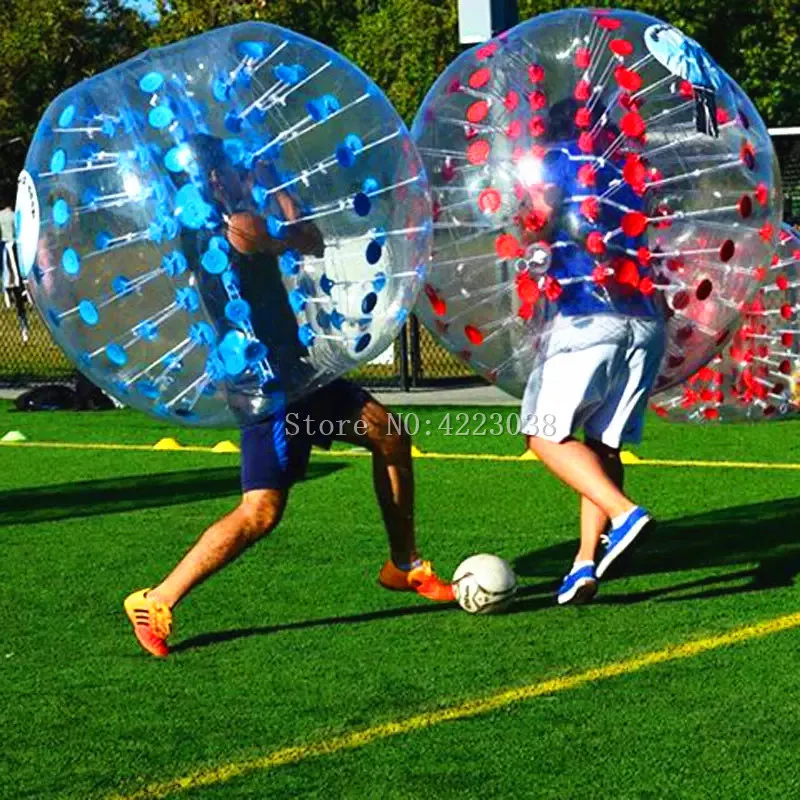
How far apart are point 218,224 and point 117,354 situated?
23.1 inches

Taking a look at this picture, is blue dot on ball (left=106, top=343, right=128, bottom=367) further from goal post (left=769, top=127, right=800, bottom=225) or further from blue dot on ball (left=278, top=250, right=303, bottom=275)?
goal post (left=769, top=127, right=800, bottom=225)

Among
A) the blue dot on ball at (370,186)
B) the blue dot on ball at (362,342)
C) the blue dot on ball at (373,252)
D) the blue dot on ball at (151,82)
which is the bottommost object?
the blue dot on ball at (362,342)

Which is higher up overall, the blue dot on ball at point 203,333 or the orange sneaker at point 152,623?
the blue dot on ball at point 203,333

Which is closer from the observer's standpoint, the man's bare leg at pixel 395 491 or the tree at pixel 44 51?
the man's bare leg at pixel 395 491

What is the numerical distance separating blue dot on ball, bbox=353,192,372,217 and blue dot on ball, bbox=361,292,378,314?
10.7 inches

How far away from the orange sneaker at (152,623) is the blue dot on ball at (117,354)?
36.8 inches

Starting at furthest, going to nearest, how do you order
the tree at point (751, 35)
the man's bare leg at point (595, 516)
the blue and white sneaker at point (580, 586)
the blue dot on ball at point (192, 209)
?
1. the tree at point (751, 35)
2. the man's bare leg at point (595, 516)
3. the blue and white sneaker at point (580, 586)
4. the blue dot on ball at point (192, 209)

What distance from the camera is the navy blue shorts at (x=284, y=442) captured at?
7.00 metres

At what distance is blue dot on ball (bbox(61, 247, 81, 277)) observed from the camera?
6422 millimetres

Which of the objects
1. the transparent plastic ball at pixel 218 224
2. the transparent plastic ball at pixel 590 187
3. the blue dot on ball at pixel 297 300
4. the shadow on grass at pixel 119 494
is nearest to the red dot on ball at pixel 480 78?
the transparent plastic ball at pixel 590 187

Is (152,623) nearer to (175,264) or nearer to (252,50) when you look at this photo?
(175,264)

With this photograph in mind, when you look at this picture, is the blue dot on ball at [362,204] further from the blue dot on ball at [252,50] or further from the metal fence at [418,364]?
the metal fence at [418,364]

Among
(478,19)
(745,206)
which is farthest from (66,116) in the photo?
(478,19)

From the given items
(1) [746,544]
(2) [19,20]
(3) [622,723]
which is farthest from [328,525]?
(2) [19,20]
